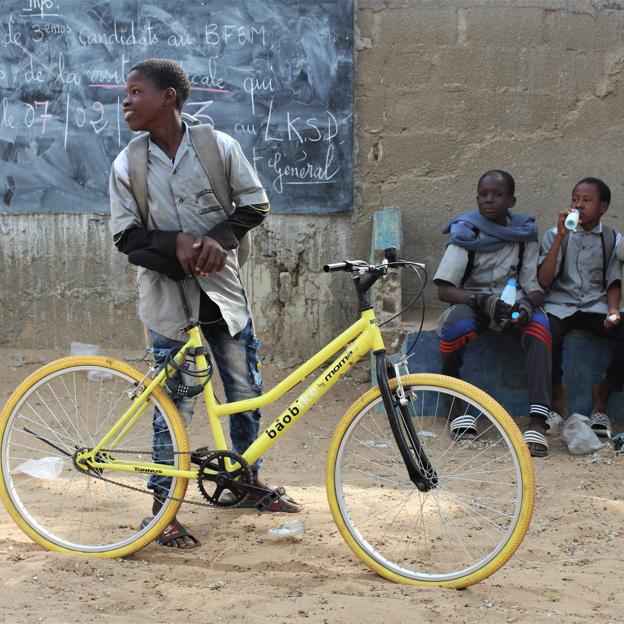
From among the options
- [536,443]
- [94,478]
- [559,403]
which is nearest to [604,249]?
[559,403]

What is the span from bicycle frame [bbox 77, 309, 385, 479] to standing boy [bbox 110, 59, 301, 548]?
12 cm

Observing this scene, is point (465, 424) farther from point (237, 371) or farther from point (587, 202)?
point (587, 202)

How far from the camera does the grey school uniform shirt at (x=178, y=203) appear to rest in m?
3.69

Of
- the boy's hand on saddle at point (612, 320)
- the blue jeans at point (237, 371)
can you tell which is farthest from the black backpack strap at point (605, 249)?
the blue jeans at point (237, 371)

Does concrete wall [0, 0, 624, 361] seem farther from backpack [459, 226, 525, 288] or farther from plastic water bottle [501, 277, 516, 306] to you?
plastic water bottle [501, 277, 516, 306]

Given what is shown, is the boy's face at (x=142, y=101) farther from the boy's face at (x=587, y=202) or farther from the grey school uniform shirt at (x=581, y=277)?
Result: the boy's face at (x=587, y=202)

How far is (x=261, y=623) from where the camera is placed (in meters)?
3.04

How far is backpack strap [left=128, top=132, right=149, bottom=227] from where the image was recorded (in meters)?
3.67

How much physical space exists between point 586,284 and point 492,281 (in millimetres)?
568

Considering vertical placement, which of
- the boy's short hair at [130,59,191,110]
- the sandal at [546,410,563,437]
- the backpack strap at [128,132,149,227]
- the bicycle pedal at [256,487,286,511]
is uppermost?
the boy's short hair at [130,59,191,110]

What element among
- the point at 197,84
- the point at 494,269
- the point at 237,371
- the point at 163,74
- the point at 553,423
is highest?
the point at 197,84

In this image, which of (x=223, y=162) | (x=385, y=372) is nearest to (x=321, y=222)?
(x=223, y=162)

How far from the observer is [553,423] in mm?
5621

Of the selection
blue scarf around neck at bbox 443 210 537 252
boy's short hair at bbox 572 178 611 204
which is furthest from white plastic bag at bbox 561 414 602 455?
boy's short hair at bbox 572 178 611 204
